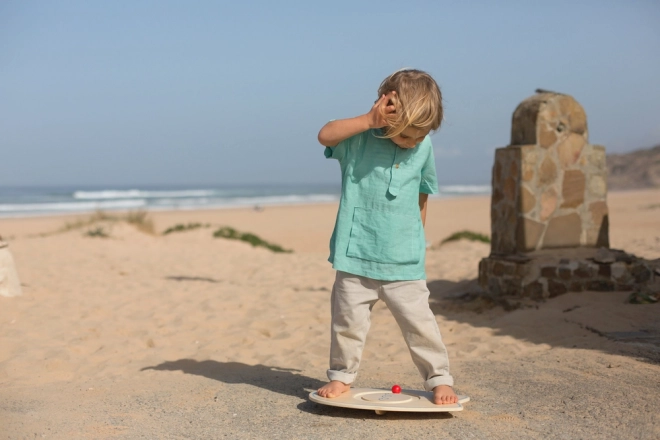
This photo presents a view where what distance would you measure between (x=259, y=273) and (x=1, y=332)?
4.07 m

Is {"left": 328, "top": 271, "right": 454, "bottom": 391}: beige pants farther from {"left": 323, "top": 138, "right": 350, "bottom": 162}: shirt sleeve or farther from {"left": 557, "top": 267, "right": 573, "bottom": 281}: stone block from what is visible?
{"left": 557, "top": 267, "right": 573, "bottom": 281}: stone block

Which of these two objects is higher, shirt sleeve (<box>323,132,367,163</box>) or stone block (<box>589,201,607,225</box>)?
shirt sleeve (<box>323,132,367,163</box>)

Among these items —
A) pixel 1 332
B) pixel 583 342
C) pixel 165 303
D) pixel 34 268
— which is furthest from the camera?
pixel 34 268

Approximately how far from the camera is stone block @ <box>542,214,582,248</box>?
6609mm

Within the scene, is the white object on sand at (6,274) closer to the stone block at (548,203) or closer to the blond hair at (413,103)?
the blond hair at (413,103)

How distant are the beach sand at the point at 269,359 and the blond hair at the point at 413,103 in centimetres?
138

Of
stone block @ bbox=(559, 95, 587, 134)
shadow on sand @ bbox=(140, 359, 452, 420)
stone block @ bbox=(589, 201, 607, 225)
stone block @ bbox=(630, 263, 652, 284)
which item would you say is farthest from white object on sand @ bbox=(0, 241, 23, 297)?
stone block @ bbox=(630, 263, 652, 284)

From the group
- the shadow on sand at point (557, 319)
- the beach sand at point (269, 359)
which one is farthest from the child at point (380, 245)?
the shadow on sand at point (557, 319)

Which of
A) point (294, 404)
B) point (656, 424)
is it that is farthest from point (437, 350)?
point (656, 424)

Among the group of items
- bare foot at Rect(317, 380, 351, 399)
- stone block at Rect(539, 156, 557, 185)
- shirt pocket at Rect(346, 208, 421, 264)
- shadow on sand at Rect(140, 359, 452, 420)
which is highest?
stone block at Rect(539, 156, 557, 185)

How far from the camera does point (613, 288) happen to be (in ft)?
20.6

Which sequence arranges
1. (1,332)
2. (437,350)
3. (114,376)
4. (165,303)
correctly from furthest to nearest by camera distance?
(165,303)
(1,332)
(114,376)
(437,350)

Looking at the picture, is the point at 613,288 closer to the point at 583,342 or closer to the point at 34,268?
the point at 583,342

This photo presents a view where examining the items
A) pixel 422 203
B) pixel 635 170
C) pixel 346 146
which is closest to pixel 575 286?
pixel 422 203
